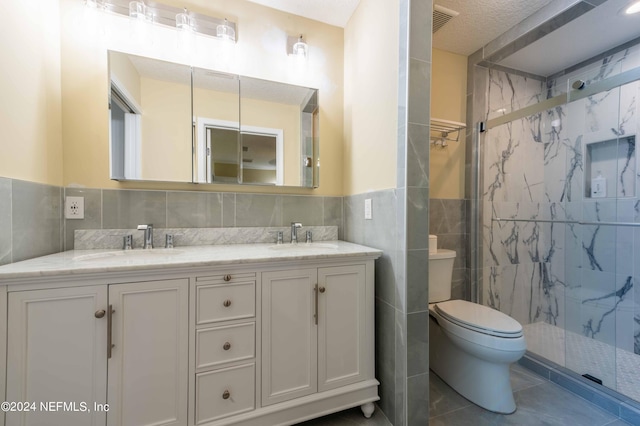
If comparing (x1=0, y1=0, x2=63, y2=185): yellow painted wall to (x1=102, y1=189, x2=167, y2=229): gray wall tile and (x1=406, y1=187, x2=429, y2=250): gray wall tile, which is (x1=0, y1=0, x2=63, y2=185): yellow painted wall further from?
(x1=406, y1=187, x2=429, y2=250): gray wall tile

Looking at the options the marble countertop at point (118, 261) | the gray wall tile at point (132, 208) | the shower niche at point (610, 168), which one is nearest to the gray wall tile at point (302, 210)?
the marble countertop at point (118, 261)

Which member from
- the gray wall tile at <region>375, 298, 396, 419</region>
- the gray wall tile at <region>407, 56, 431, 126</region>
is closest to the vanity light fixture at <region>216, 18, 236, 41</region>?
the gray wall tile at <region>407, 56, 431, 126</region>

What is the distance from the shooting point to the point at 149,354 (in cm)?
103

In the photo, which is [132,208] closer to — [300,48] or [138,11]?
[138,11]

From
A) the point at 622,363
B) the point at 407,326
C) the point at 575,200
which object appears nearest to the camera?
the point at 407,326

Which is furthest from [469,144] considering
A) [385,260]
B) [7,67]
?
[7,67]

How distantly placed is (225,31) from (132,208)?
125 centimetres

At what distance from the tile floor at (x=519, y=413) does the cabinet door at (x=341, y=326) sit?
0.75ft

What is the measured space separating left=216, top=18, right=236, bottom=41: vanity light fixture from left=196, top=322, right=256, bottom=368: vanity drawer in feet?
5.68

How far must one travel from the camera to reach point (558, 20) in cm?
171

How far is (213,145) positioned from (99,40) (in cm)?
80

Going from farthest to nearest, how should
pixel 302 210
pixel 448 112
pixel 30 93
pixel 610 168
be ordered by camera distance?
pixel 448 112, pixel 610 168, pixel 302 210, pixel 30 93

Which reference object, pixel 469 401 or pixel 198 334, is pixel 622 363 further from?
pixel 198 334

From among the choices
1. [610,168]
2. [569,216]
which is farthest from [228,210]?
[610,168]
